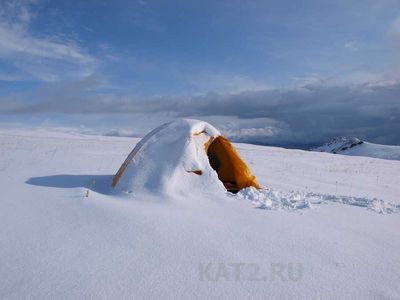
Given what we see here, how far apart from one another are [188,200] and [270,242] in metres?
2.53

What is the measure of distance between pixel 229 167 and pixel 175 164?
91.6 inches

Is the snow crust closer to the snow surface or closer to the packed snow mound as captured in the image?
the snow surface

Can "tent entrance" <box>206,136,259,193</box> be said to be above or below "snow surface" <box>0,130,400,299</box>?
above

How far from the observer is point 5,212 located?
6777 millimetres

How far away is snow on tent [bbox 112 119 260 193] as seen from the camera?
823 cm

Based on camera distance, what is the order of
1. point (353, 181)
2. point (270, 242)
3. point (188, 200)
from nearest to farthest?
1. point (270, 242)
2. point (188, 200)
3. point (353, 181)

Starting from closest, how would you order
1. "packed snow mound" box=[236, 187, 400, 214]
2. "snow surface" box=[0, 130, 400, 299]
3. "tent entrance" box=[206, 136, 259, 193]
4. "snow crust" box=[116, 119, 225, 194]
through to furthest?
"snow surface" box=[0, 130, 400, 299], "packed snow mound" box=[236, 187, 400, 214], "snow crust" box=[116, 119, 225, 194], "tent entrance" box=[206, 136, 259, 193]

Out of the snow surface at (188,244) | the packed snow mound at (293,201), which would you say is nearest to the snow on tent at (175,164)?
the snow surface at (188,244)

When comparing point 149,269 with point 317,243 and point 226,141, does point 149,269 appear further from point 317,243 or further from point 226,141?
point 226,141

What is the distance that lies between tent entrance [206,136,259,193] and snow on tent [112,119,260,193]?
3cm

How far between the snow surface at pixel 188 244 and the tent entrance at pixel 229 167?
3.02 feet

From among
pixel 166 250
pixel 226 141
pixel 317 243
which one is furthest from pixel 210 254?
pixel 226 141

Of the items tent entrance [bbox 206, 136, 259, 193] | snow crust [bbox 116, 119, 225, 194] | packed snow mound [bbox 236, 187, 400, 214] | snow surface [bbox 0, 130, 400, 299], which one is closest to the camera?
snow surface [bbox 0, 130, 400, 299]

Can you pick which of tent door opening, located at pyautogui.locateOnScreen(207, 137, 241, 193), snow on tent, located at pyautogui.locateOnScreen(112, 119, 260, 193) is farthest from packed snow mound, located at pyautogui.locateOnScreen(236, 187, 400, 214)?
tent door opening, located at pyautogui.locateOnScreen(207, 137, 241, 193)
